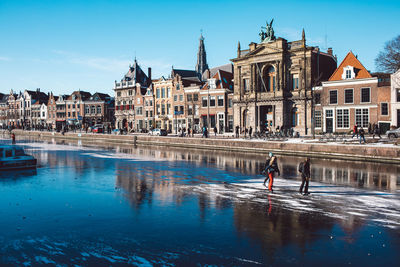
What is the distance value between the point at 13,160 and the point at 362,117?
4218 centimetres

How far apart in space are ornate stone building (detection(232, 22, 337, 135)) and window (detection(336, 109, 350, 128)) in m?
4.38

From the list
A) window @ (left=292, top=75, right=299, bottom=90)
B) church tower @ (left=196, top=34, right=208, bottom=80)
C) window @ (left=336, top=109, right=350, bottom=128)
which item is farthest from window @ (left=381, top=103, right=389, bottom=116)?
church tower @ (left=196, top=34, right=208, bottom=80)

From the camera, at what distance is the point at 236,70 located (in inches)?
2394

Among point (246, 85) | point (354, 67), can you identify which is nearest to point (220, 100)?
point (246, 85)

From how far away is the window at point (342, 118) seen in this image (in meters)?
48.0

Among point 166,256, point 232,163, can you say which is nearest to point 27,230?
point 166,256

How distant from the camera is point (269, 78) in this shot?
58.1 metres

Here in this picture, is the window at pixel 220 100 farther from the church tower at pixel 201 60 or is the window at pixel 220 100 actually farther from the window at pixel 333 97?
the church tower at pixel 201 60

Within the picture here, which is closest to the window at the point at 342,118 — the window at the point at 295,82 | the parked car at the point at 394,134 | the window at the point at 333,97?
the window at the point at 333,97

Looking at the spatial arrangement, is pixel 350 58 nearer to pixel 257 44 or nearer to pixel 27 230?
pixel 257 44

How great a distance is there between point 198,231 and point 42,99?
133 m

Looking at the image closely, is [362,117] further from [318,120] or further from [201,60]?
[201,60]

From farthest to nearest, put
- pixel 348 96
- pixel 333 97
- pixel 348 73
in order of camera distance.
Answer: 1. pixel 333 97
2. pixel 348 96
3. pixel 348 73

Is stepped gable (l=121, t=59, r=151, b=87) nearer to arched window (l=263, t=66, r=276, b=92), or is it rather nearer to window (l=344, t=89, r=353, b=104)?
arched window (l=263, t=66, r=276, b=92)
